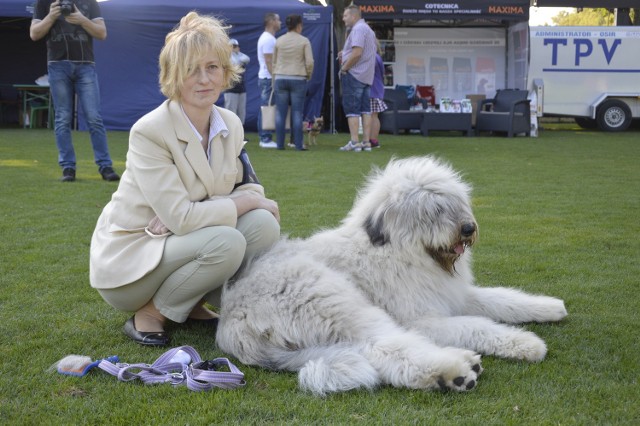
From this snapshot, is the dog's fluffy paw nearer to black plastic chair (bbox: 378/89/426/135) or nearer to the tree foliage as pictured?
black plastic chair (bbox: 378/89/426/135)

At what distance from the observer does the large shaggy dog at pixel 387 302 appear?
2928 mm

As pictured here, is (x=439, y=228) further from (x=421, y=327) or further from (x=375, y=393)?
(x=375, y=393)

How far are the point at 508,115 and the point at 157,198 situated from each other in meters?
15.0

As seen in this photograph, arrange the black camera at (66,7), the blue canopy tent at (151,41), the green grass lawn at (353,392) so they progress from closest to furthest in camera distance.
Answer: the green grass lawn at (353,392) → the black camera at (66,7) → the blue canopy tent at (151,41)

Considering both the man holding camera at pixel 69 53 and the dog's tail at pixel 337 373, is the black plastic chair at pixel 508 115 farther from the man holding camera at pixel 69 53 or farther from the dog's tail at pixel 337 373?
the dog's tail at pixel 337 373

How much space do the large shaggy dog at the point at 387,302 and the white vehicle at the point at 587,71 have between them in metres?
15.6

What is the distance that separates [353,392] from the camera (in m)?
2.90

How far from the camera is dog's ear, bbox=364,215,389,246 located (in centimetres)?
359

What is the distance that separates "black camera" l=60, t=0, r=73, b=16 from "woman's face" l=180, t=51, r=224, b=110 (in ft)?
17.7

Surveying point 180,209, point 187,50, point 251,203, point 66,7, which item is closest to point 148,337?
point 180,209

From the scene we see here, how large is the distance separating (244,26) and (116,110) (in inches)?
152

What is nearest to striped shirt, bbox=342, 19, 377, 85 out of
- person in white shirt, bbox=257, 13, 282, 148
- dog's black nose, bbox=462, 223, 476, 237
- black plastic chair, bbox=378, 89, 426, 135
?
person in white shirt, bbox=257, 13, 282, 148

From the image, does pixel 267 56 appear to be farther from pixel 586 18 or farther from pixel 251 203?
pixel 586 18

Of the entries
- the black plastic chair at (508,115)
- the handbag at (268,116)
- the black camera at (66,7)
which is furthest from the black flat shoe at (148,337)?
the black plastic chair at (508,115)
